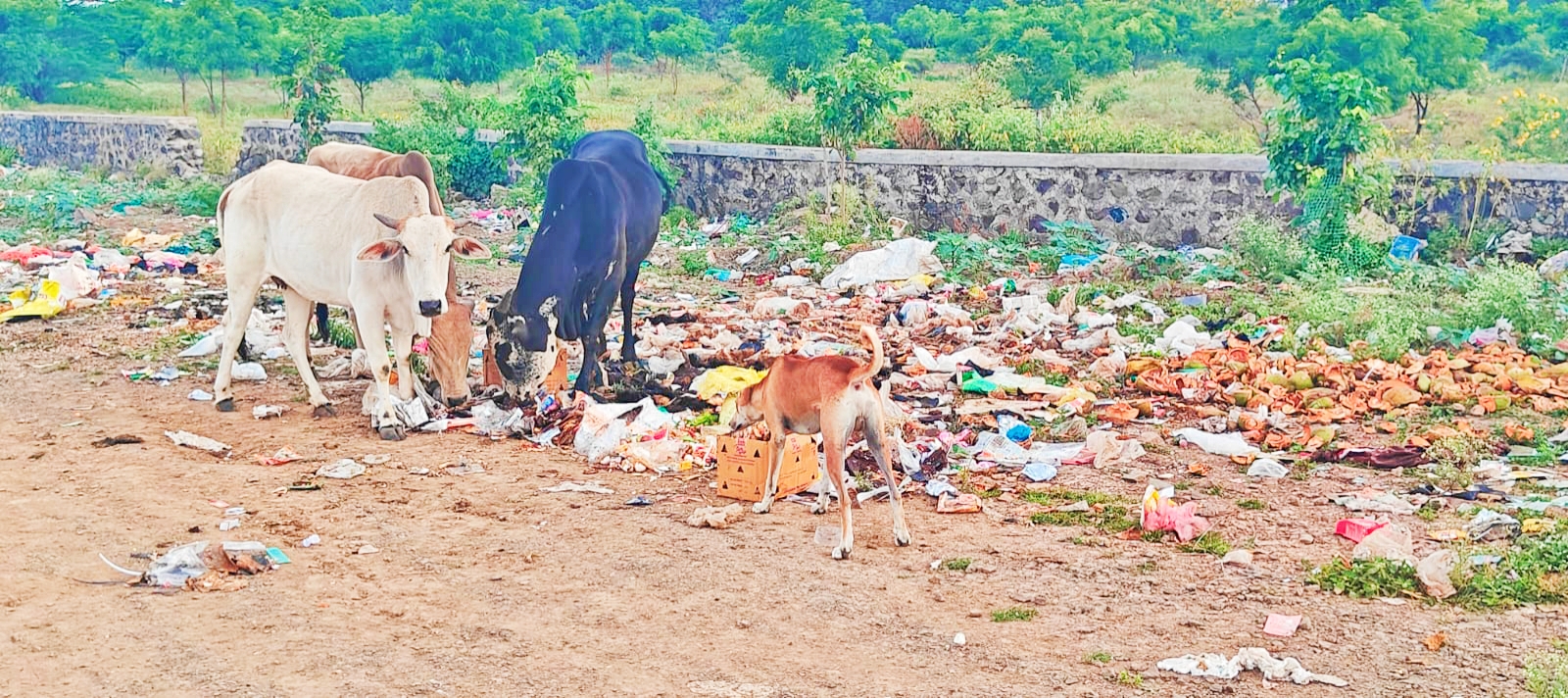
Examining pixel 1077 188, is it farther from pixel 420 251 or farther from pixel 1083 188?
pixel 420 251

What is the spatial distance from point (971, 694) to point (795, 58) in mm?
28262

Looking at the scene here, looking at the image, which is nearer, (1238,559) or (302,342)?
(1238,559)

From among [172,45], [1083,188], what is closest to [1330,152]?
[1083,188]

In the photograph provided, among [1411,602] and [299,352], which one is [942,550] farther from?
[299,352]

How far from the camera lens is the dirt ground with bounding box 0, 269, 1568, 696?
4641 mm

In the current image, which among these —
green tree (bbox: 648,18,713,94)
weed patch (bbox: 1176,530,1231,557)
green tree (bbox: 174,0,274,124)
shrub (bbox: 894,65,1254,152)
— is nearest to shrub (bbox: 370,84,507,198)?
shrub (bbox: 894,65,1254,152)

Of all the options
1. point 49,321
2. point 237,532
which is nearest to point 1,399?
point 49,321

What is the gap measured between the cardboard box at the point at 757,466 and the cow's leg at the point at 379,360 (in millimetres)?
2249

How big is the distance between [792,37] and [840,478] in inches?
1069

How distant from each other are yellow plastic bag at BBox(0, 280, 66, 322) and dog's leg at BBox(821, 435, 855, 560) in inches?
328

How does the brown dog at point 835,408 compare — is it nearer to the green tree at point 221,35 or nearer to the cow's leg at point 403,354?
the cow's leg at point 403,354

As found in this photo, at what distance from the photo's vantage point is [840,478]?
5887mm

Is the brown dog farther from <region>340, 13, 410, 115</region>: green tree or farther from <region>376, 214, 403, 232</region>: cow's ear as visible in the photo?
<region>340, 13, 410, 115</region>: green tree

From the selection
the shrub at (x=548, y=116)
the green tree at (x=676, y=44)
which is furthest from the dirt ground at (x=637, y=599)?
the green tree at (x=676, y=44)
